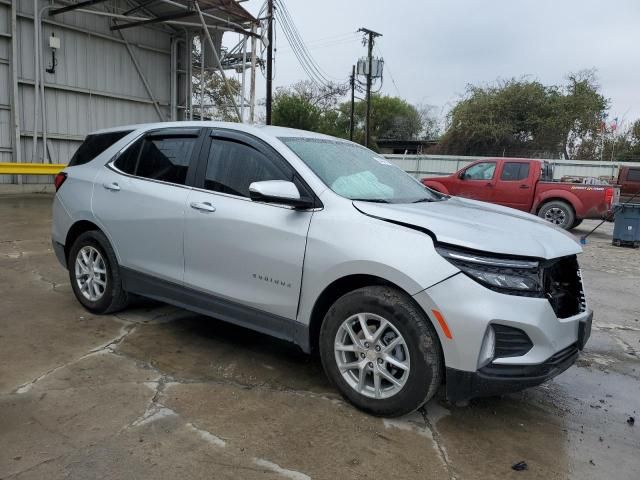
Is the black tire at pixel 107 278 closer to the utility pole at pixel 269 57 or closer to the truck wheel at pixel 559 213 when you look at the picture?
the truck wheel at pixel 559 213

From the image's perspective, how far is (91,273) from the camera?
181 inches

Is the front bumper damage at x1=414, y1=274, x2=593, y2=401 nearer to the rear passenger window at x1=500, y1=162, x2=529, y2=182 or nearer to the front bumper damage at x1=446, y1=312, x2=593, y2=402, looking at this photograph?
the front bumper damage at x1=446, y1=312, x2=593, y2=402

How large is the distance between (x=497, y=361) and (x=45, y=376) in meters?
2.86

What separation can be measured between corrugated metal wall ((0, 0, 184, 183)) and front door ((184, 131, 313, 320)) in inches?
490

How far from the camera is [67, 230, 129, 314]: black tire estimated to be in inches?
174

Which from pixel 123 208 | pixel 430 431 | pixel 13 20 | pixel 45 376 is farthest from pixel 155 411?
pixel 13 20

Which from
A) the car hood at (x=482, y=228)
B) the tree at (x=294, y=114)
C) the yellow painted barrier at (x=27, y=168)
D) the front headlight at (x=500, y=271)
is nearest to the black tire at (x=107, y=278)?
the car hood at (x=482, y=228)

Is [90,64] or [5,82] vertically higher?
[90,64]

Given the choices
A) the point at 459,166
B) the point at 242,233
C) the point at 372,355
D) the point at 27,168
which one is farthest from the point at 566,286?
the point at 459,166

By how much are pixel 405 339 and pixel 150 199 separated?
2.35 metres

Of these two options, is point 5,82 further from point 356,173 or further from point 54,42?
point 356,173

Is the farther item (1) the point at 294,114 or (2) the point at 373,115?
(2) the point at 373,115

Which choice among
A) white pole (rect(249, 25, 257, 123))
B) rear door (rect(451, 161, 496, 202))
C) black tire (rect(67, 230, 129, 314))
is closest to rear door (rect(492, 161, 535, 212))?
rear door (rect(451, 161, 496, 202))

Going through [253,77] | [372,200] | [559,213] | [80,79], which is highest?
[253,77]
